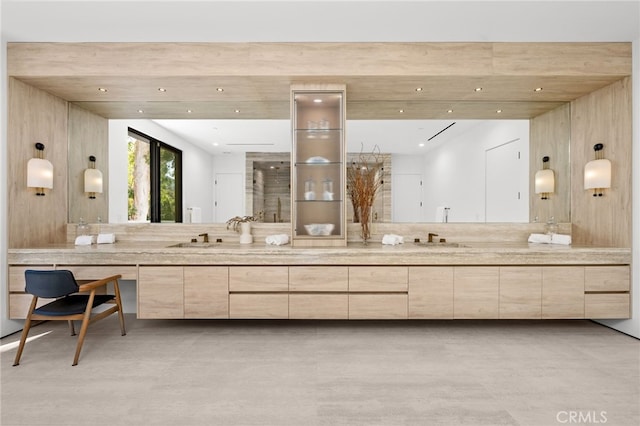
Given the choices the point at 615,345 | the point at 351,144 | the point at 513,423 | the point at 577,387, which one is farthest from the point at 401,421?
the point at 351,144

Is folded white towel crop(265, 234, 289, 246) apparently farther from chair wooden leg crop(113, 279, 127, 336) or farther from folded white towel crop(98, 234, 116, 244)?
folded white towel crop(98, 234, 116, 244)

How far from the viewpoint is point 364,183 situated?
352 cm

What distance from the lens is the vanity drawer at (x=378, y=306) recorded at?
2.96m

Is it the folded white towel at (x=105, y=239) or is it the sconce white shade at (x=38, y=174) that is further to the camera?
the folded white towel at (x=105, y=239)

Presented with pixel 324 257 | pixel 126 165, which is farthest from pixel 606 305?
pixel 126 165

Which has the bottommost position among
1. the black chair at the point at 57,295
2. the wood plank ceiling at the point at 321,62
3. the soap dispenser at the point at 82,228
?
the black chair at the point at 57,295

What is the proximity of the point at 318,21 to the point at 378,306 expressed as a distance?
2406 millimetres

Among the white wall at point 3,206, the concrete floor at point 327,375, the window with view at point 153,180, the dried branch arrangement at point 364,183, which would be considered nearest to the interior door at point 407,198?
the dried branch arrangement at point 364,183

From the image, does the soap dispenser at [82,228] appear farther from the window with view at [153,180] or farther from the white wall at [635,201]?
the white wall at [635,201]

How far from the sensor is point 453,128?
12.3ft

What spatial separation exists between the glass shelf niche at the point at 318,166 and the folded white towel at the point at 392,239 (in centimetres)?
48

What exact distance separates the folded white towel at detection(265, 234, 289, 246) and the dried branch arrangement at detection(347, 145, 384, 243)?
76cm

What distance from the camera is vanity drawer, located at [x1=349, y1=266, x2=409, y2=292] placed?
297 centimetres

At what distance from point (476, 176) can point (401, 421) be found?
9.13 ft
